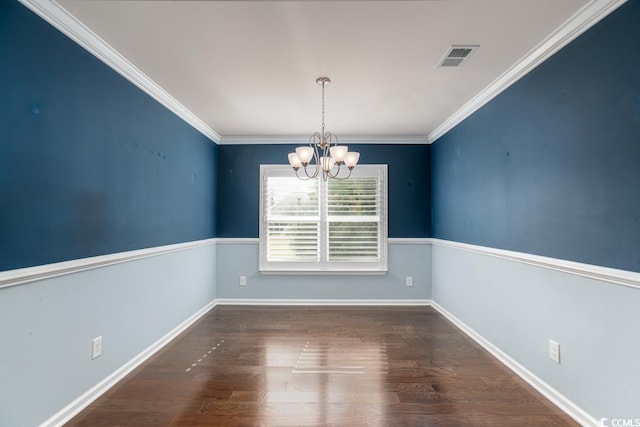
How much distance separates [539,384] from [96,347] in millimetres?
3242

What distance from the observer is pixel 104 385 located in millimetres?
2467

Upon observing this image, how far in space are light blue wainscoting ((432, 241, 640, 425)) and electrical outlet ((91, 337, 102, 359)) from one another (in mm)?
3239

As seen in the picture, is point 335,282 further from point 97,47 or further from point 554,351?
point 97,47

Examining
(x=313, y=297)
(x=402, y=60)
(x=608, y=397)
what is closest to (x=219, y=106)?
(x=402, y=60)

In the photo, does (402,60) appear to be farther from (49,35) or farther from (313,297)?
(313,297)

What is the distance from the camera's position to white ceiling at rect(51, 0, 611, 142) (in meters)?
1.99

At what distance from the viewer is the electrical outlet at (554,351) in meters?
2.31

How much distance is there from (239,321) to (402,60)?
3.39 metres

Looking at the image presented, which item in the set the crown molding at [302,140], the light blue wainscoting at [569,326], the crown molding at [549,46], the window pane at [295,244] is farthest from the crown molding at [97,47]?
the light blue wainscoting at [569,326]

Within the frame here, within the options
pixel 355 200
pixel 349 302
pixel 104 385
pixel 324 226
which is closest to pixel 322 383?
pixel 104 385

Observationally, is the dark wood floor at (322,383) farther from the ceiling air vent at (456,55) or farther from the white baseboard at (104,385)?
the ceiling air vent at (456,55)

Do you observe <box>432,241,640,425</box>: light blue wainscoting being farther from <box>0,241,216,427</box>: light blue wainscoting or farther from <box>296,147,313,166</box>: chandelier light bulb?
<box>0,241,216,427</box>: light blue wainscoting

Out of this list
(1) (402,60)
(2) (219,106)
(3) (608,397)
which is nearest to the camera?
(3) (608,397)

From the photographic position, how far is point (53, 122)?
202cm
